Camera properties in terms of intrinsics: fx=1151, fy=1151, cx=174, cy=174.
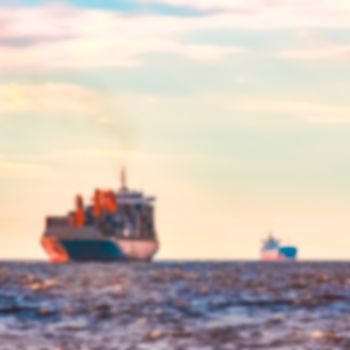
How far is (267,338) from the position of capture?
4109 cm

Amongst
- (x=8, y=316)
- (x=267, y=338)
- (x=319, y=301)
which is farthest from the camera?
(x=319, y=301)

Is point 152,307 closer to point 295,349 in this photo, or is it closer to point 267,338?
point 267,338

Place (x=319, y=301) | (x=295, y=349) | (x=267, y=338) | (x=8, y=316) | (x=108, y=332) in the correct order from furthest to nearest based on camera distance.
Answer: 1. (x=319, y=301)
2. (x=8, y=316)
3. (x=108, y=332)
4. (x=267, y=338)
5. (x=295, y=349)

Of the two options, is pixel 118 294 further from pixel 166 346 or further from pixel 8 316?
pixel 166 346

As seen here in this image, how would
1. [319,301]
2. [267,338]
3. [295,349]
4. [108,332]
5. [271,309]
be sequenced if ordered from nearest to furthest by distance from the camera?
[295,349], [267,338], [108,332], [271,309], [319,301]

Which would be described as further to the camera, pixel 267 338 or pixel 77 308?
pixel 77 308

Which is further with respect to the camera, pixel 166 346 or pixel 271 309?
pixel 271 309

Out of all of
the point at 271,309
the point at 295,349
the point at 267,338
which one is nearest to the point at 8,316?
the point at 271,309

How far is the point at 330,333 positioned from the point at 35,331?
38.3 feet

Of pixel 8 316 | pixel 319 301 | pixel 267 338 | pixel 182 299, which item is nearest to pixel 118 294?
pixel 182 299

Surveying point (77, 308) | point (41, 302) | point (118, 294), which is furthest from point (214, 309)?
point (118, 294)

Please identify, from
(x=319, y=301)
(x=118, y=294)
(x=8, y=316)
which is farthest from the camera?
(x=118, y=294)

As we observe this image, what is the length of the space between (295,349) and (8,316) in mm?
21369

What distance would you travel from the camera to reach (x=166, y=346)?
3872cm
